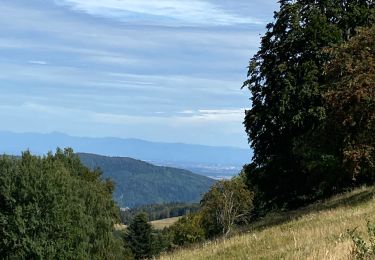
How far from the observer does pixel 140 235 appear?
87312 millimetres

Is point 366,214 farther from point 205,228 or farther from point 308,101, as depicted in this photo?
point 205,228

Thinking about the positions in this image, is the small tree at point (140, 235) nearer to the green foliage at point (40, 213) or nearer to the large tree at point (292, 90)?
the green foliage at point (40, 213)

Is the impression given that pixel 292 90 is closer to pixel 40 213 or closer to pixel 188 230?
pixel 40 213

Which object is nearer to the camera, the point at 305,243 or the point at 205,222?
the point at 305,243

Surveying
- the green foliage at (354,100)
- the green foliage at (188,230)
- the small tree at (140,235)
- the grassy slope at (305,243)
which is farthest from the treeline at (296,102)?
the green foliage at (188,230)

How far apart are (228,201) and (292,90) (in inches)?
1558

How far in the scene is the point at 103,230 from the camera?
4591 centimetres

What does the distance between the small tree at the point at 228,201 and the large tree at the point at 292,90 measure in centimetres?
3113

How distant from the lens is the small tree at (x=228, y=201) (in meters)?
68.1

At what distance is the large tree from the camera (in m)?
31.1

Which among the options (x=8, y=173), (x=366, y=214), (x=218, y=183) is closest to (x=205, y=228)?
(x=218, y=183)

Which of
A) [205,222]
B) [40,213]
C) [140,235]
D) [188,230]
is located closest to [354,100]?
[40,213]

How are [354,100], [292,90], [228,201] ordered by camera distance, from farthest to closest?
[228,201] → [292,90] → [354,100]

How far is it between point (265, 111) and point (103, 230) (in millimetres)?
20319
